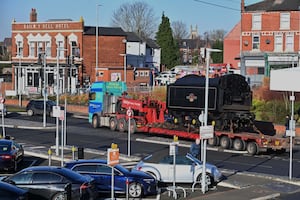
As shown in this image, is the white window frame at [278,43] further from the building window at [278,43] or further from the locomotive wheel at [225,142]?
the locomotive wheel at [225,142]

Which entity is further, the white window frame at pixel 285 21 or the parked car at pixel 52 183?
the white window frame at pixel 285 21

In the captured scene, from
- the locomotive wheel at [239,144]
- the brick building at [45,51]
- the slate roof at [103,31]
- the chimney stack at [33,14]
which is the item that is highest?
the chimney stack at [33,14]

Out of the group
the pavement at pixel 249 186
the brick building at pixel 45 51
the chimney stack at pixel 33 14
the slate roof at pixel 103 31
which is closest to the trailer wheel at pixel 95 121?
the pavement at pixel 249 186

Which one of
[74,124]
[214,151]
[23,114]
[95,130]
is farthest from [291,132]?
[23,114]

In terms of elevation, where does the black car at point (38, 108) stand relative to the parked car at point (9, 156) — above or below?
above

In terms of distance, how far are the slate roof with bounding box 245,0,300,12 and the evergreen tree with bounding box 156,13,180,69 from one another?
117 feet

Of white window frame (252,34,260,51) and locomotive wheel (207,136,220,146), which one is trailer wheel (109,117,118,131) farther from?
white window frame (252,34,260,51)

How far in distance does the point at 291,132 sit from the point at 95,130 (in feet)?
67.9

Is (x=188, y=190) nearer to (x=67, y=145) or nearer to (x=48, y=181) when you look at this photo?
(x=48, y=181)

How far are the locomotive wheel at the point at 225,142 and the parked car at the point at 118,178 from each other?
546 inches

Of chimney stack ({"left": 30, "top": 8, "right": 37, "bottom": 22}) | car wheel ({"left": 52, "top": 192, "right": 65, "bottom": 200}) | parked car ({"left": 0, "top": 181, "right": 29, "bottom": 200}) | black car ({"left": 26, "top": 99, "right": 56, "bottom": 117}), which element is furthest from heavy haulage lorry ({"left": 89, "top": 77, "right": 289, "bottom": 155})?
chimney stack ({"left": 30, "top": 8, "right": 37, "bottom": 22})

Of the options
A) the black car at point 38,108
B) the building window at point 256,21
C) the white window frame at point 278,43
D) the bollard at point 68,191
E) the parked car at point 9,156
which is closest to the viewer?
the bollard at point 68,191

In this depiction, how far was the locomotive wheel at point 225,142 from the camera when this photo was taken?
109 ft

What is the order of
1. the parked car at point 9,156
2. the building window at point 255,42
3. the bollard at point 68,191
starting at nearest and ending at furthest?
the bollard at point 68,191, the parked car at point 9,156, the building window at point 255,42
